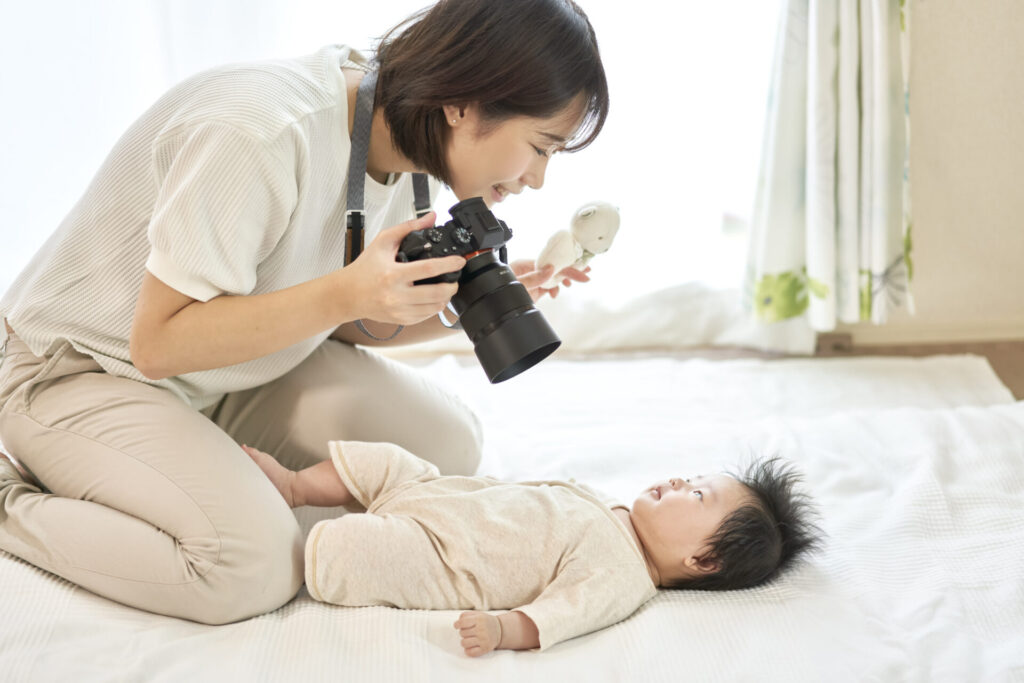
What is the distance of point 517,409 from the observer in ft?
6.07

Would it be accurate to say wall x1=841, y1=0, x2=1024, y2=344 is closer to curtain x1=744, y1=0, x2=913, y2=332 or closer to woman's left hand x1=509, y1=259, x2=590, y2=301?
curtain x1=744, y1=0, x2=913, y2=332

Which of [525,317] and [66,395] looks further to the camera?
[66,395]

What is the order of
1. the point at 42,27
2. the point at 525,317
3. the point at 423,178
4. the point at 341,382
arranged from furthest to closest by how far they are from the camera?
the point at 42,27, the point at 341,382, the point at 423,178, the point at 525,317

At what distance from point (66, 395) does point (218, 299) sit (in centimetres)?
29

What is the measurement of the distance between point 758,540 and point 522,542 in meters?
0.31

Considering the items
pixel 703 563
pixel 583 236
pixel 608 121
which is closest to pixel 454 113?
pixel 583 236

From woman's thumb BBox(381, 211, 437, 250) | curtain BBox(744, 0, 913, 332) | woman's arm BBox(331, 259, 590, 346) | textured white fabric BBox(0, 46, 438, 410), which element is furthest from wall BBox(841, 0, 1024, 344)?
woman's thumb BBox(381, 211, 437, 250)

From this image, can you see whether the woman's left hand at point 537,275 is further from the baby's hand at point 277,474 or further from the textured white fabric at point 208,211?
the baby's hand at point 277,474

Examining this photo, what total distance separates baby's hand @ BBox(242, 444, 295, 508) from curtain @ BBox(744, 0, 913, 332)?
126cm

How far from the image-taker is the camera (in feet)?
3.30

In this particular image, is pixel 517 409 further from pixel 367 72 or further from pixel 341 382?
pixel 367 72

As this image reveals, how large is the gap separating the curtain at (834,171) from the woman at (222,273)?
3.22 ft

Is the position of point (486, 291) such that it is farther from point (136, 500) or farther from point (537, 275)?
point (136, 500)

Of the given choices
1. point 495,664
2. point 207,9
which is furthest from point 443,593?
point 207,9
